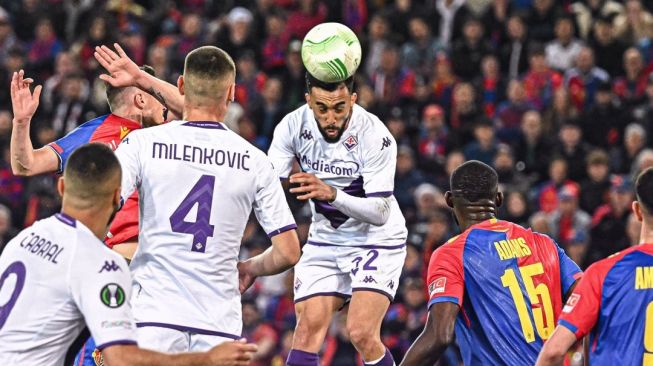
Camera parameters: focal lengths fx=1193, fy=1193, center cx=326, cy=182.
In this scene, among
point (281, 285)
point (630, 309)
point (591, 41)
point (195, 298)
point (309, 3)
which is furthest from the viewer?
point (309, 3)

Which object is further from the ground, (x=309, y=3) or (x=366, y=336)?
(x=309, y=3)

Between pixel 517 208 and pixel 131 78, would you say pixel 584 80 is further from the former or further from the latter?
pixel 131 78

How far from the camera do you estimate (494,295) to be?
7449 mm

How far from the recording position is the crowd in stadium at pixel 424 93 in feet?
49.1

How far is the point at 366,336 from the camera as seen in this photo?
8938mm

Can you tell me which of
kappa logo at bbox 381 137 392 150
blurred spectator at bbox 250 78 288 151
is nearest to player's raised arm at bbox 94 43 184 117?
kappa logo at bbox 381 137 392 150

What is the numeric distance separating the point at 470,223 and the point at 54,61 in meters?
13.2

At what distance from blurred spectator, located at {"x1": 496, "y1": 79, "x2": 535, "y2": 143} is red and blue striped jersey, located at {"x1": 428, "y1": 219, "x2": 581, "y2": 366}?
9176 millimetres

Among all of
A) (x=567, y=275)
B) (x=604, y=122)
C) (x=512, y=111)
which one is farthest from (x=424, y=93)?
(x=567, y=275)

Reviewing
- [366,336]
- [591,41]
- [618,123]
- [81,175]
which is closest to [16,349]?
[81,175]

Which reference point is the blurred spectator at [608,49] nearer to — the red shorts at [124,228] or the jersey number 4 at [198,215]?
the red shorts at [124,228]

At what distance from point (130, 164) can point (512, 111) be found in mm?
10747

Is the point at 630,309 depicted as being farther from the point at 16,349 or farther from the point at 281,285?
the point at 281,285

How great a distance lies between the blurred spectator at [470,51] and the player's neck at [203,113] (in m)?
11.2
